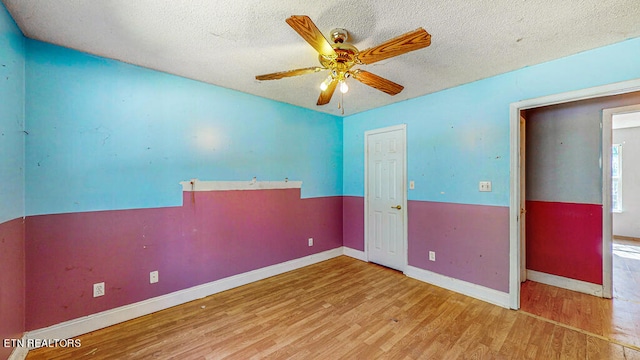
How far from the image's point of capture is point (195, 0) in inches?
58.3

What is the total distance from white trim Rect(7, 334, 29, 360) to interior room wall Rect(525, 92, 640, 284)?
504cm

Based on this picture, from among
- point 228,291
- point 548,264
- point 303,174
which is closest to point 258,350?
point 228,291

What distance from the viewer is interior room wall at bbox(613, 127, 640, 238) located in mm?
4734

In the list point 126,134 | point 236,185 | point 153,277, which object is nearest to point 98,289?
point 153,277

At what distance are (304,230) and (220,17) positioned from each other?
280 centimetres

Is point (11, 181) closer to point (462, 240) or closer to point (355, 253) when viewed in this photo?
point (355, 253)

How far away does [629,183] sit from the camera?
16.0ft

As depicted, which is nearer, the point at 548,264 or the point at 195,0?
the point at 195,0

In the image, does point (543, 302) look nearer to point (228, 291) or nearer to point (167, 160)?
point (228, 291)

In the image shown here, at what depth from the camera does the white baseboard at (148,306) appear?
1977 mm

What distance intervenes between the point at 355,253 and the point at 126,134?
338 centimetres

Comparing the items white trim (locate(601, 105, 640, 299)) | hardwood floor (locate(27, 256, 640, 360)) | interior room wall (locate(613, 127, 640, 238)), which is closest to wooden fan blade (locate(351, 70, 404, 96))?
hardwood floor (locate(27, 256, 640, 360))

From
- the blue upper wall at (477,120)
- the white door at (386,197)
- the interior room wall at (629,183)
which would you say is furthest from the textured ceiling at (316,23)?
the interior room wall at (629,183)

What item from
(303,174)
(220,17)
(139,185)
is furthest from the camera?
(303,174)
